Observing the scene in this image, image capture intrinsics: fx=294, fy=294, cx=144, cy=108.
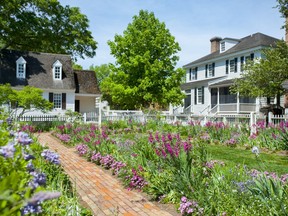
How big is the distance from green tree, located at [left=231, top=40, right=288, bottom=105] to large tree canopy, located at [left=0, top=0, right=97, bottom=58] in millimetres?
18707

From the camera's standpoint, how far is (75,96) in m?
33.2

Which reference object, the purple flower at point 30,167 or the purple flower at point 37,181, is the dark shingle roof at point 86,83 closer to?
the purple flower at point 30,167

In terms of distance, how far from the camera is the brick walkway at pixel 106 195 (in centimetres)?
475

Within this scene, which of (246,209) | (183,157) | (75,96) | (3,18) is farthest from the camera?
(75,96)

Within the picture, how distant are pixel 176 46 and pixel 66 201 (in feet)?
94.4

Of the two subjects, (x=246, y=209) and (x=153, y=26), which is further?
(x=153, y=26)

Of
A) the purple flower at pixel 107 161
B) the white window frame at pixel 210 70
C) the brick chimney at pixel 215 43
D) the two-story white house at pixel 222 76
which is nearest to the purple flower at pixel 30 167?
the purple flower at pixel 107 161

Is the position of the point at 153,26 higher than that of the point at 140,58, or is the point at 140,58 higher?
the point at 153,26

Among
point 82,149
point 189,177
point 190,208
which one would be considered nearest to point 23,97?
point 82,149

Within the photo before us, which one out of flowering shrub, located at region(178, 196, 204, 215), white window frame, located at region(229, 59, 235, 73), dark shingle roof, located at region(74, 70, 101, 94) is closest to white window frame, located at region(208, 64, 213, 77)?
white window frame, located at region(229, 59, 235, 73)

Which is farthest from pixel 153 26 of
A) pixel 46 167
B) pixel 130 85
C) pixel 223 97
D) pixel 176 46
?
pixel 46 167

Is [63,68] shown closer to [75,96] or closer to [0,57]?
[75,96]

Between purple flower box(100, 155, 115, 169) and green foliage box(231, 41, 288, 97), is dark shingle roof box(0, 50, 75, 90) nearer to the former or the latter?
green foliage box(231, 41, 288, 97)

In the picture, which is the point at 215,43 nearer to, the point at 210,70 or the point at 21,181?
the point at 210,70
